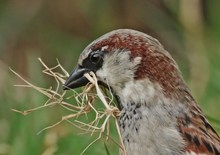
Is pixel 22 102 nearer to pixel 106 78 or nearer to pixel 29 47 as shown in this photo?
pixel 106 78

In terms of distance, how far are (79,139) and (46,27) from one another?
2975 millimetres

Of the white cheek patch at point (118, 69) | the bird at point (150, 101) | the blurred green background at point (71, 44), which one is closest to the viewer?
the bird at point (150, 101)

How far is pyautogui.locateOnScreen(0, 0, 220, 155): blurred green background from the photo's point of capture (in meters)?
4.98

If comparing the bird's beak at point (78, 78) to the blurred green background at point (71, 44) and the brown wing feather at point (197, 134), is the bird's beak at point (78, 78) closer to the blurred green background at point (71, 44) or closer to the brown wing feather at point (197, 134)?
the brown wing feather at point (197, 134)

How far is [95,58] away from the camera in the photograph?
403 cm

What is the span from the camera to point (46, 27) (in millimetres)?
7801

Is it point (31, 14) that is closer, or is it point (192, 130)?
point (192, 130)

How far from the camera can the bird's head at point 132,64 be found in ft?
12.7

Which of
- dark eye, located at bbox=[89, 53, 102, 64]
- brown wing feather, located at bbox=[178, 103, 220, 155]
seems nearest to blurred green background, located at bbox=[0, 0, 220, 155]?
brown wing feather, located at bbox=[178, 103, 220, 155]

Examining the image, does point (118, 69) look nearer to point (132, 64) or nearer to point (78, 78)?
point (132, 64)

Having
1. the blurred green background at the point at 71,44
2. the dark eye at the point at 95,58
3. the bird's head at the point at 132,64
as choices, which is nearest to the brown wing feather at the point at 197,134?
the bird's head at the point at 132,64

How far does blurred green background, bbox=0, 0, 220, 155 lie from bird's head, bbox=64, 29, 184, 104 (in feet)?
2.66

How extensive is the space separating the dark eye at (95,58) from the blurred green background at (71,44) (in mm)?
833

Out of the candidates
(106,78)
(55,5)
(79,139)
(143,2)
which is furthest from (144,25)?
(106,78)
